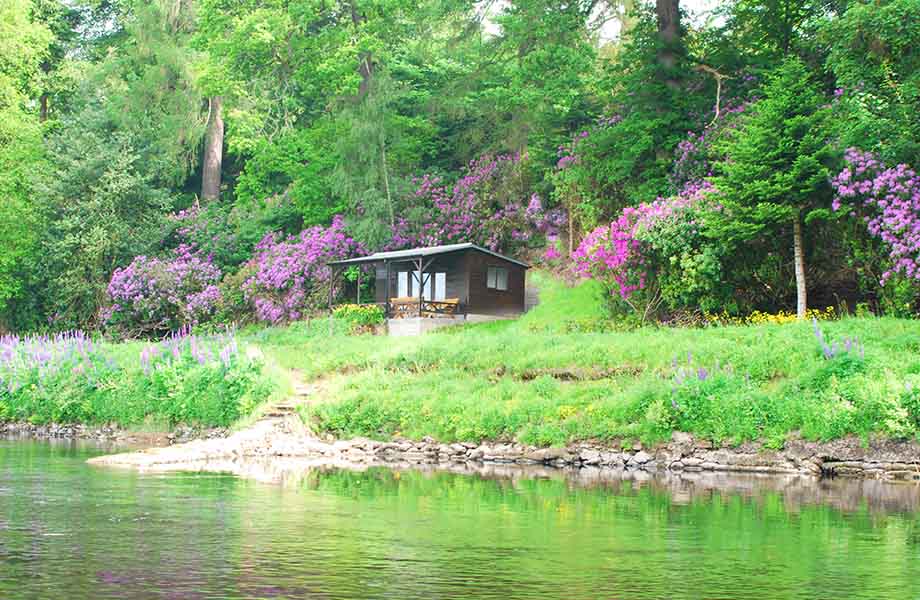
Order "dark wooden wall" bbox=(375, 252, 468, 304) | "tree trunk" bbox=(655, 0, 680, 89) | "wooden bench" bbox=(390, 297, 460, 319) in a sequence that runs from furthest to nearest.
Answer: "dark wooden wall" bbox=(375, 252, 468, 304) → "wooden bench" bbox=(390, 297, 460, 319) → "tree trunk" bbox=(655, 0, 680, 89)

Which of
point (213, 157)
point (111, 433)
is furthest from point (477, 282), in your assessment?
point (213, 157)

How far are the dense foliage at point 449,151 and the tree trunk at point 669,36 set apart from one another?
113mm

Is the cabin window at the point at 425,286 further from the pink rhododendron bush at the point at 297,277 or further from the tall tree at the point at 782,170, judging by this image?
the tall tree at the point at 782,170

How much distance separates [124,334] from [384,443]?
31341 mm

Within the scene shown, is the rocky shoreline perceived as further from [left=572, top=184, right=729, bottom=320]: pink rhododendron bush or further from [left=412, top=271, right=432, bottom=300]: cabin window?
[left=412, top=271, right=432, bottom=300]: cabin window

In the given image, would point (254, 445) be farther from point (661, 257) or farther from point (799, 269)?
point (799, 269)

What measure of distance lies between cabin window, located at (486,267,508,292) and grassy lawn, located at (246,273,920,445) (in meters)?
15.2

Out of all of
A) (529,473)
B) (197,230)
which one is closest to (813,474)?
(529,473)

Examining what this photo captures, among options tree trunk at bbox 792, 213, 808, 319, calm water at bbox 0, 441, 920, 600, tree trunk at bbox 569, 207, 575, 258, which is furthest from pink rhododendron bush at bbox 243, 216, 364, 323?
calm water at bbox 0, 441, 920, 600

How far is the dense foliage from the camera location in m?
33.4

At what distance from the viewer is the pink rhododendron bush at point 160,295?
54.6m

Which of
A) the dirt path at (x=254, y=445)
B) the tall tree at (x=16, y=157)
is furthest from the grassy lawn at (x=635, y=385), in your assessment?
the tall tree at (x=16, y=157)

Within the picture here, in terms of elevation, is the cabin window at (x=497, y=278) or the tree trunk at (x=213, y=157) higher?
the tree trunk at (x=213, y=157)

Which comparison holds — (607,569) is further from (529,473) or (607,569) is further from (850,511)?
(529,473)
